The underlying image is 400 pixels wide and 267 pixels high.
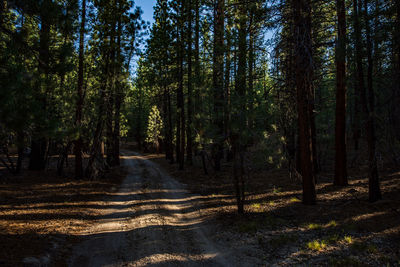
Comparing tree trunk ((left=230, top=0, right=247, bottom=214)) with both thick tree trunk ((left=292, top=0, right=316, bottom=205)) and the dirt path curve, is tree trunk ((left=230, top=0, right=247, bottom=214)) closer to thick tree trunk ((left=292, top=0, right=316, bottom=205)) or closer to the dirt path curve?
thick tree trunk ((left=292, top=0, right=316, bottom=205))

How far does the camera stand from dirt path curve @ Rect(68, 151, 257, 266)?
5969 mm

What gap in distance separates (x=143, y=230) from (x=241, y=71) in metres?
6.68

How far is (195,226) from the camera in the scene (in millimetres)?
8531

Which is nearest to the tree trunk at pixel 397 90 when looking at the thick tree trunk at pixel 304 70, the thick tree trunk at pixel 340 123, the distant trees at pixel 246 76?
the distant trees at pixel 246 76

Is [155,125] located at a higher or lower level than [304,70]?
higher

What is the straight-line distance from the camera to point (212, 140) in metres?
10.1

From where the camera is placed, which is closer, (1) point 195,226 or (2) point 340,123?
(1) point 195,226

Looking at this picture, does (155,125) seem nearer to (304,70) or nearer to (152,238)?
(304,70)

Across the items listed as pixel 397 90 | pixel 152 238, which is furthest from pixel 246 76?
pixel 152 238

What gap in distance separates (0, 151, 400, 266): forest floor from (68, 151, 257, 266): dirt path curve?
0.09 ft

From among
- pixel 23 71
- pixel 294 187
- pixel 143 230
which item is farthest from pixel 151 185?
pixel 23 71

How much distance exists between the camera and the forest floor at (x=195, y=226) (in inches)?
237

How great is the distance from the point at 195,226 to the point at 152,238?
1859 millimetres

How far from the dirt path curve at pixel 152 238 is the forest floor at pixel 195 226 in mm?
28
